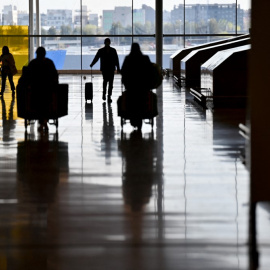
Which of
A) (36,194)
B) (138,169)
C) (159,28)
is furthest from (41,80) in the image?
(159,28)

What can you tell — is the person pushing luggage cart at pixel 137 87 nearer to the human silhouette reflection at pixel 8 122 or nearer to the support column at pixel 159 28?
the human silhouette reflection at pixel 8 122

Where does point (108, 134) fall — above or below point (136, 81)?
below

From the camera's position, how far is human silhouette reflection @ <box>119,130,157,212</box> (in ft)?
27.1

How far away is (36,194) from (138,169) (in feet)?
6.41

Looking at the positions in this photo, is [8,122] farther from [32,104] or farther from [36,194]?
[36,194]

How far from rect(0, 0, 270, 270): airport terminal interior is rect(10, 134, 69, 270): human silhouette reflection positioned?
0.01 metres

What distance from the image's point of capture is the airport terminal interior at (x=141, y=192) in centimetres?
599

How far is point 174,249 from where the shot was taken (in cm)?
612

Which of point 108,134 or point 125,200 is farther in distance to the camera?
point 108,134

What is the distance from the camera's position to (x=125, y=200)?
8156 mm

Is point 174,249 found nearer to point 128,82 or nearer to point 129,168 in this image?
point 129,168

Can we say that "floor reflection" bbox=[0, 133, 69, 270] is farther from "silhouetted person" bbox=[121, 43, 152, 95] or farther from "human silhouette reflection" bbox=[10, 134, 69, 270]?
"silhouetted person" bbox=[121, 43, 152, 95]

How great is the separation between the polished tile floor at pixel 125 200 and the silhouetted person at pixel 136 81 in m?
0.47

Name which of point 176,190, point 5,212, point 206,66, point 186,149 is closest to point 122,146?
point 186,149
